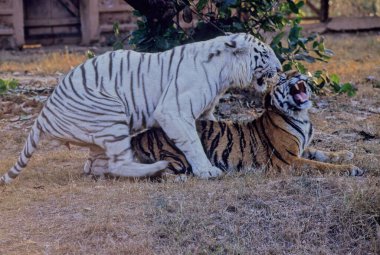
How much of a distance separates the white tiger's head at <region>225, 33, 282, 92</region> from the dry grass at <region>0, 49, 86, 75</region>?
5.75m

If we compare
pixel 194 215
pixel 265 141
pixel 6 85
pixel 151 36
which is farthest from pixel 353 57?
pixel 194 215

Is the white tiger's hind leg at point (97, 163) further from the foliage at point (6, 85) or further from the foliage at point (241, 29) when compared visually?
the foliage at point (6, 85)

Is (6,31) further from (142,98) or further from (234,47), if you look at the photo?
(234,47)

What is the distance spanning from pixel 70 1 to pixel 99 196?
9976 millimetres

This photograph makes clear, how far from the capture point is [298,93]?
Answer: 582 centimetres

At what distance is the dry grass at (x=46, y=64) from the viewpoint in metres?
11.6

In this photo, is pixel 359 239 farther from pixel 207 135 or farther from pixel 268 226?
pixel 207 135

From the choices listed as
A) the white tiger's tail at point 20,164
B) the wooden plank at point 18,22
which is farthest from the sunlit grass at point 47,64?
the white tiger's tail at point 20,164

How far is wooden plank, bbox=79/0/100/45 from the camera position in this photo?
14297 mm

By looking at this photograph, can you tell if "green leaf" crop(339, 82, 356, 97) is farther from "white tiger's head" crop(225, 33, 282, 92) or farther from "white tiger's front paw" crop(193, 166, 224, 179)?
"white tiger's front paw" crop(193, 166, 224, 179)

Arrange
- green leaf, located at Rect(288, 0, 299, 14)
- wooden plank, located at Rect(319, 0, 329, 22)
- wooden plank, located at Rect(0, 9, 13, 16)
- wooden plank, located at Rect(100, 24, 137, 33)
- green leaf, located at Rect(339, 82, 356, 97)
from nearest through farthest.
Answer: green leaf, located at Rect(288, 0, 299, 14)
green leaf, located at Rect(339, 82, 356, 97)
wooden plank, located at Rect(0, 9, 13, 16)
wooden plank, located at Rect(100, 24, 137, 33)
wooden plank, located at Rect(319, 0, 329, 22)

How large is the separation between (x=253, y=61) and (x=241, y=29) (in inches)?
77.1

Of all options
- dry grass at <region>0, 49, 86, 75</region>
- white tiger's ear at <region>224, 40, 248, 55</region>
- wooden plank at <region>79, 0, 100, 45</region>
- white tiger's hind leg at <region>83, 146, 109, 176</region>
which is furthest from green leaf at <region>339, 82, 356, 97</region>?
wooden plank at <region>79, 0, 100, 45</region>

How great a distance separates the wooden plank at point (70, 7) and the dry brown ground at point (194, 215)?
9089 millimetres
